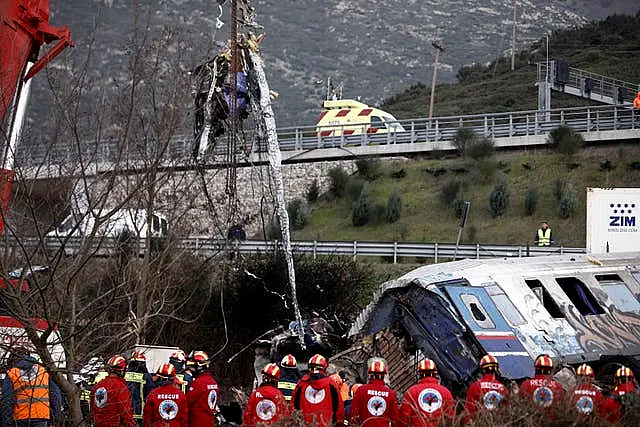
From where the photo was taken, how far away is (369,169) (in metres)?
46.7

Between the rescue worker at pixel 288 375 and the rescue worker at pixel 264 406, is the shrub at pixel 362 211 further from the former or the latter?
the rescue worker at pixel 264 406

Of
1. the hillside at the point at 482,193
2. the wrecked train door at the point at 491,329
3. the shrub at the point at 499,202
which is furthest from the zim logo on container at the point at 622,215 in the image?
the shrub at the point at 499,202

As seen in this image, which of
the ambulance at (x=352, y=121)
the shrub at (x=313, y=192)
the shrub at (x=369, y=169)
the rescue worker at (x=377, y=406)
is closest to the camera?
the rescue worker at (x=377, y=406)

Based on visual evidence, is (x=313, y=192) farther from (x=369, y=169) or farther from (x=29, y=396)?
(x=29, y=396)

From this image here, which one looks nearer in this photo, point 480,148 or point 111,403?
point 111,403

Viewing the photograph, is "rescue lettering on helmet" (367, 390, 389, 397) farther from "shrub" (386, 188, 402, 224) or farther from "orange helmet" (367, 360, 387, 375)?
"shrub" (386, 188, 402, 224)

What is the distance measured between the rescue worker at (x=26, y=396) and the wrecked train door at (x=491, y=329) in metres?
6.71

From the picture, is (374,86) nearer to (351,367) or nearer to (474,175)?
(474,175)

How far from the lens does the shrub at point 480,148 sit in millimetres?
45656

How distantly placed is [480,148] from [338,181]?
6.08 meters

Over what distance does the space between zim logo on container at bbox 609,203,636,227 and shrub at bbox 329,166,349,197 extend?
73.8 feet

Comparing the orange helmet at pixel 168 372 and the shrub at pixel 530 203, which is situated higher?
the orange helmet at pixel 168 372

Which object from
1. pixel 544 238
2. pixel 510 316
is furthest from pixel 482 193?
pixel 510 316

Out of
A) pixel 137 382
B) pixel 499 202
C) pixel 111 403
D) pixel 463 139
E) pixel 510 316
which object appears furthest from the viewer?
pixel 463 139
